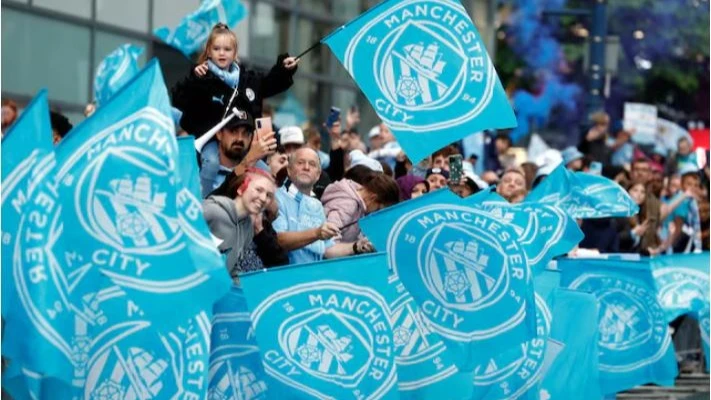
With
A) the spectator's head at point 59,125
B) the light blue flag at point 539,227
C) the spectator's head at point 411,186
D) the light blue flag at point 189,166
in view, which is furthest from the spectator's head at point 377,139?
the light blue flag at point 189,166

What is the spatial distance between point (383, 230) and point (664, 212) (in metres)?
9.26

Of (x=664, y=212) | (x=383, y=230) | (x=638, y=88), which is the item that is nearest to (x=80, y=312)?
(x=383, y=230)

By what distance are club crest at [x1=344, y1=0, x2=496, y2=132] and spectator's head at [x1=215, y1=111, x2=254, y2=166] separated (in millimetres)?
888

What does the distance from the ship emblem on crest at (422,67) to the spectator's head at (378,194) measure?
2.32ft

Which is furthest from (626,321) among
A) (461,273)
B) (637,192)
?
(637,192)

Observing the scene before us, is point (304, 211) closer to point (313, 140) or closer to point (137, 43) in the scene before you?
point (313, 140)

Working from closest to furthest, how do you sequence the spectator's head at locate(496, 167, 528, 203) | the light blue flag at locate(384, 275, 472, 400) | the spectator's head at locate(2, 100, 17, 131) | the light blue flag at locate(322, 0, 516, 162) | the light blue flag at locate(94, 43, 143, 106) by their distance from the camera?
the light blue flag at locate(384, 275, 472, 400) < the light blue flag at locate(322, 0, 516, 162) < the light blue flag at locate(94, 43, 143, 106) < the spectator's head at locate(2, 100, 17, 131) < the spectator's head at locate(496, 167, 528, 203)

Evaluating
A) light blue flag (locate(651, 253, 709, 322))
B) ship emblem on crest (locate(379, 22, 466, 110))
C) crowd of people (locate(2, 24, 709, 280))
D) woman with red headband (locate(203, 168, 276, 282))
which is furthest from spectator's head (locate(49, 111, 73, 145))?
light blue flag (locate(651, 253, 709, 322))

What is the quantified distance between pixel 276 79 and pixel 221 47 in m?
0.37

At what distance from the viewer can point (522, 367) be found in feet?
47.3

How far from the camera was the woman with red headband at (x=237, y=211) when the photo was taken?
12.1m

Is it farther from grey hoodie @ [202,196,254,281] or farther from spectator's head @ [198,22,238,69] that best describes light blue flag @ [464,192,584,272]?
grey hoodie @ [202,196,254,281]

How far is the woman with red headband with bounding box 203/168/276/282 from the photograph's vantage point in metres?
12.1

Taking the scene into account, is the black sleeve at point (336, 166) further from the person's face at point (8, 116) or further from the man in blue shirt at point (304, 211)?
the man in blue shirt at point (304, 211)
